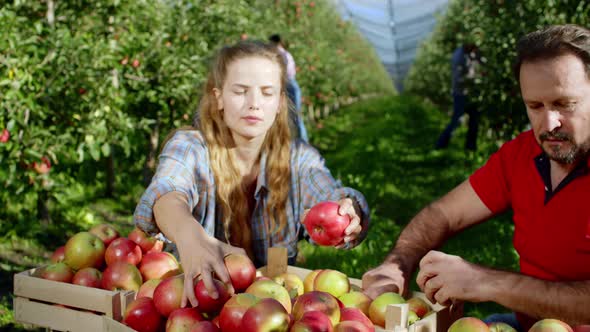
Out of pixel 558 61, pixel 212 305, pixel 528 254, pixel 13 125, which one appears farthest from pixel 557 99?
pixel 13 125

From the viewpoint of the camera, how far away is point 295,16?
1272 cm

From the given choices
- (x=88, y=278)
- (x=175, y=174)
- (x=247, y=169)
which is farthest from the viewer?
(x=247, y=169)

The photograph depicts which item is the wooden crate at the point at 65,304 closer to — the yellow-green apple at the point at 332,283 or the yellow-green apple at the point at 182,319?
the yellow-green apple at the point at 182,319

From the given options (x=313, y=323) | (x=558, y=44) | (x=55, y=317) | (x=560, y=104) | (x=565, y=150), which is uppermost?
(x=558, y=44)

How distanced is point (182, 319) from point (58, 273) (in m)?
0.73

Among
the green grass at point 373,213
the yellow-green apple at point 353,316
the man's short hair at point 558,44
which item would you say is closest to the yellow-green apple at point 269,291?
the yellow-green apple at point 353,316

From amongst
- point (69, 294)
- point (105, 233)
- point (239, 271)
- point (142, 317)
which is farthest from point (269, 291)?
point (105, 233)

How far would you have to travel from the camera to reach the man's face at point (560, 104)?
183cm

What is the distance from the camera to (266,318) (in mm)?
1485

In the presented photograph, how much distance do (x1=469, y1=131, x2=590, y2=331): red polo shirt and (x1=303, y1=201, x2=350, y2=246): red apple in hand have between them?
596 mm

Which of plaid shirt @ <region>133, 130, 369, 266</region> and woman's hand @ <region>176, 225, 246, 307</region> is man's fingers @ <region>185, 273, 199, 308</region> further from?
plaid shirt @ <region>133, 130, 369, 266</region>

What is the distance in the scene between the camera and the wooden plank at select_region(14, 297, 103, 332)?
5.86ft

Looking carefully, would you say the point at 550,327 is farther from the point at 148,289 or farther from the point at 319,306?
the point at 148,289

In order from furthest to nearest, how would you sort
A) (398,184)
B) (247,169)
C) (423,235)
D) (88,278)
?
1. (398,184)
2. (247,169)
3. (423,235)
4. (88,278)
